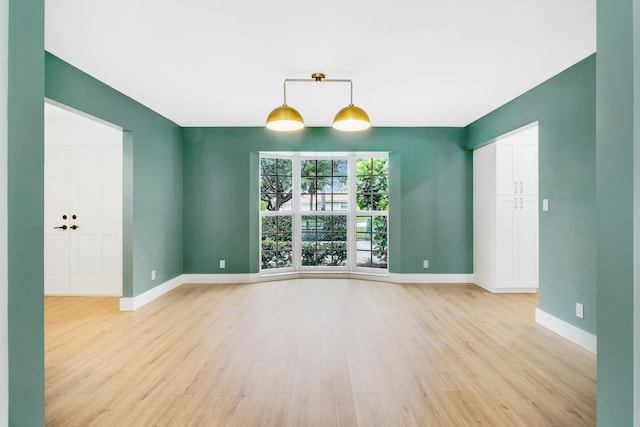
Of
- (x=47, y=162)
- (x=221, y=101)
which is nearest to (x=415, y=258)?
(x=221, y=101)

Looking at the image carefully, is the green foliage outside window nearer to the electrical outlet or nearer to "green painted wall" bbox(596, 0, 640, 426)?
the electrical outlet

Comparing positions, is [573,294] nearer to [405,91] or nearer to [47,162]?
[405,91]

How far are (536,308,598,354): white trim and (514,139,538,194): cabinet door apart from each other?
195 cm

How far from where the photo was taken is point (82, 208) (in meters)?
5.01

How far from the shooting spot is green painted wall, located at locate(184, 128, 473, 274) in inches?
225

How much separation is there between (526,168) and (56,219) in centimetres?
678

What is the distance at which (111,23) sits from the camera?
2.52 m

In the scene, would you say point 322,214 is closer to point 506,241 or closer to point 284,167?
point 284,167

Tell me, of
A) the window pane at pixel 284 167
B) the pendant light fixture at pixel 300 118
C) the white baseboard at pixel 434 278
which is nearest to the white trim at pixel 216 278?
the window pane at pixel 284 167

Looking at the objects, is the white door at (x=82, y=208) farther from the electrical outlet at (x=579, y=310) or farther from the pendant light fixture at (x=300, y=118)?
the electrical outlet at (x=579, y=310)

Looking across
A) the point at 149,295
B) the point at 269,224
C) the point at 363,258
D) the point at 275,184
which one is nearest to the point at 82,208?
the point at 149,295

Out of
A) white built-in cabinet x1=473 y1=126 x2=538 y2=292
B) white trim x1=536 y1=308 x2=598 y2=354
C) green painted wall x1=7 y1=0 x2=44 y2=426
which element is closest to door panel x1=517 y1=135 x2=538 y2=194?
white built-in cabinet x1=473 y1=126 x2=538 y2=292

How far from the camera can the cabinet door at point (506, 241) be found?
16.4 feet

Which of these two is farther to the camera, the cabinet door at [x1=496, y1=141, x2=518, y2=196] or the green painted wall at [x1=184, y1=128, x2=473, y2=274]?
the green painted wall at [x1=184, y1=128, x2=473, y2=274]
